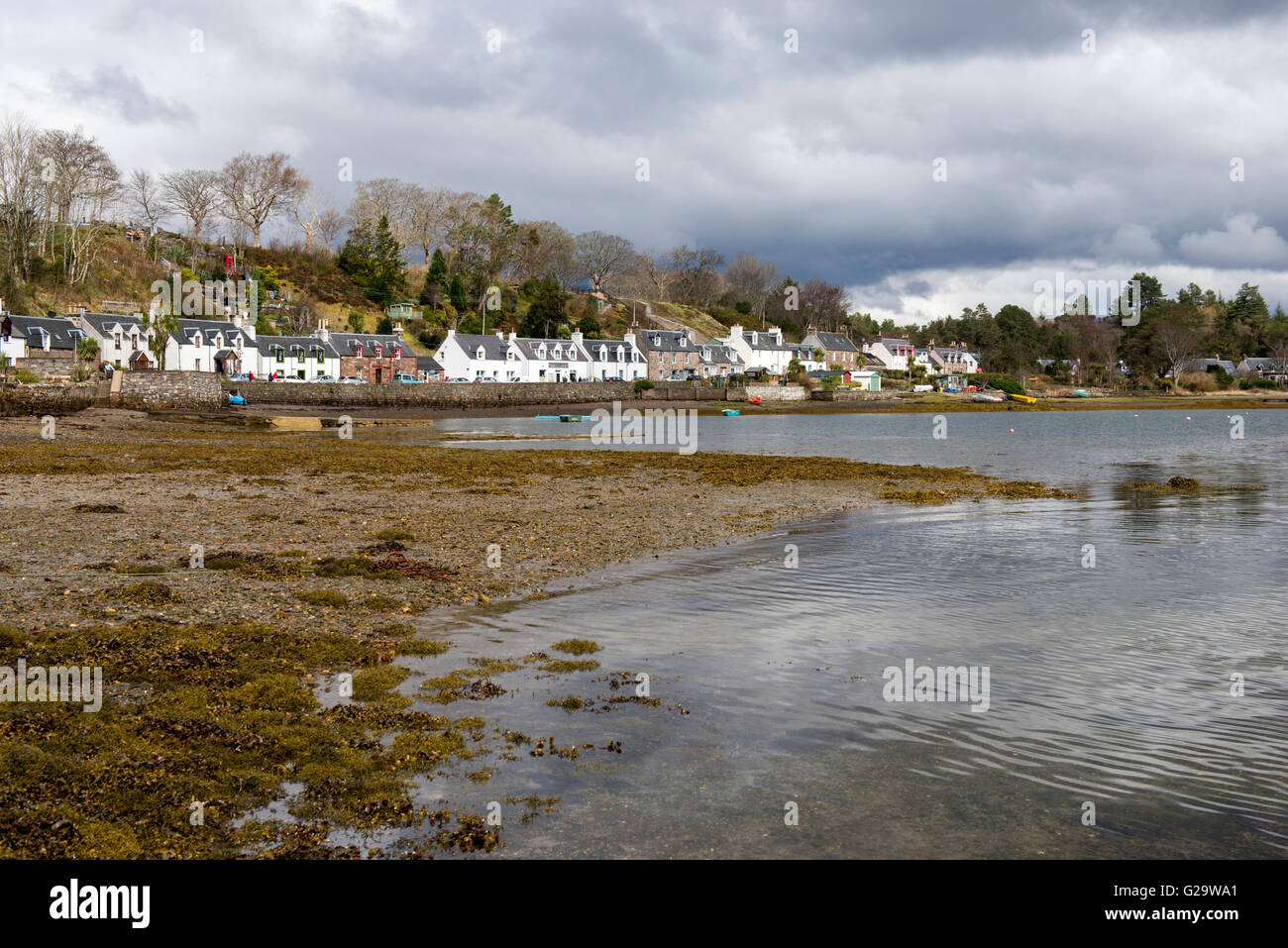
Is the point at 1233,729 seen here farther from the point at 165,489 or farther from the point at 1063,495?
the point at 165,489

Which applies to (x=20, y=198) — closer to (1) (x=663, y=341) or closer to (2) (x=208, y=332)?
(2) (x=208, y=332)

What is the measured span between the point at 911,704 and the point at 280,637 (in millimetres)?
8108

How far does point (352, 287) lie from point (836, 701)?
139m

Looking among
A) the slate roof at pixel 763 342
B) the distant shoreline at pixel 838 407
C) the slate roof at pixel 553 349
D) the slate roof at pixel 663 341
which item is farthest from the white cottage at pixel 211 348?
the slate roof at pixel 763 342

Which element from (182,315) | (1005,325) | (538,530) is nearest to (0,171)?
(182,315)

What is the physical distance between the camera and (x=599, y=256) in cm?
18375

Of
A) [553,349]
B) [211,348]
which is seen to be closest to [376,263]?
[553,349]

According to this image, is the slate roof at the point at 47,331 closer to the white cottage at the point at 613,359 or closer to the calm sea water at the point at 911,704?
the white cottage at the point at 613,359

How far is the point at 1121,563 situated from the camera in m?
19.6

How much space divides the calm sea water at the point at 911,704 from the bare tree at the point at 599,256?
16622cm

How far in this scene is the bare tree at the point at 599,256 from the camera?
183 metres

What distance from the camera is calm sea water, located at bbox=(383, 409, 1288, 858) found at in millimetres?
7484

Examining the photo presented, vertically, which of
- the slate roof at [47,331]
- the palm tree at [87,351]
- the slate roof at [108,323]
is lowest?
the palm tree at [87,351]
